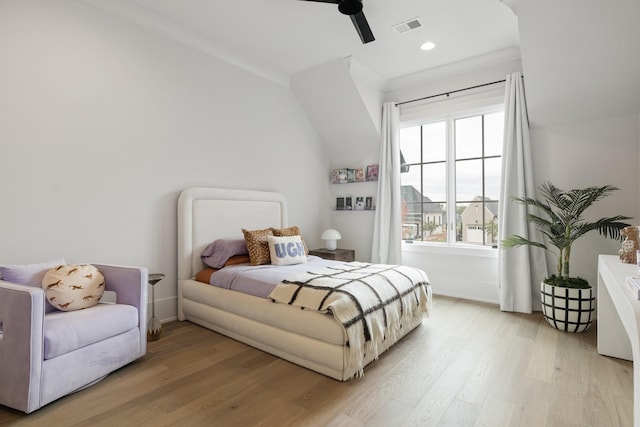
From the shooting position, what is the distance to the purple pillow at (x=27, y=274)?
205 cm

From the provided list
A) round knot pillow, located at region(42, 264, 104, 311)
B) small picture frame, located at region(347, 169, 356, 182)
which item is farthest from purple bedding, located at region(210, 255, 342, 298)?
small picture frame, located at region(347, 169, 356, 182)

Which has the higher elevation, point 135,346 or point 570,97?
point 570,97

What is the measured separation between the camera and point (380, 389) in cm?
200

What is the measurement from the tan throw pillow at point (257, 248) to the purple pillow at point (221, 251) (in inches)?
4.0

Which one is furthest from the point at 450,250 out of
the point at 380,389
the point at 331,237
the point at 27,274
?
A: the point at 27,274

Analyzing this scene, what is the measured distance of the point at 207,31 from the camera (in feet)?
10.6

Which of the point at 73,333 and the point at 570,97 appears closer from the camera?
the point at 73,333

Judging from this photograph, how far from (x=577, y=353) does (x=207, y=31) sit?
167 inches

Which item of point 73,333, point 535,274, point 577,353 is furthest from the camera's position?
point 535,274

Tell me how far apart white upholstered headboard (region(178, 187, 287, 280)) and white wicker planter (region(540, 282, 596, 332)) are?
2.95m

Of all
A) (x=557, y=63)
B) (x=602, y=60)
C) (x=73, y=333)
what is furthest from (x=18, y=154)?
(x=602, y=60)

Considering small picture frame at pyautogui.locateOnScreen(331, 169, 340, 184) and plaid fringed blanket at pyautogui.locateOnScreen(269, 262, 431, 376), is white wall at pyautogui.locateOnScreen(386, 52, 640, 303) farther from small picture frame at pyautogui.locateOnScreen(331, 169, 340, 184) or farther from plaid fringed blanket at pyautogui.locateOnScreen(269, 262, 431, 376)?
small picture frame at pyautogui.locateOnScreen(331, 169, 340, 184)

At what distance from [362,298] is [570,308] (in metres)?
1.98

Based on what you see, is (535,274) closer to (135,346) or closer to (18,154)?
(135,346)
